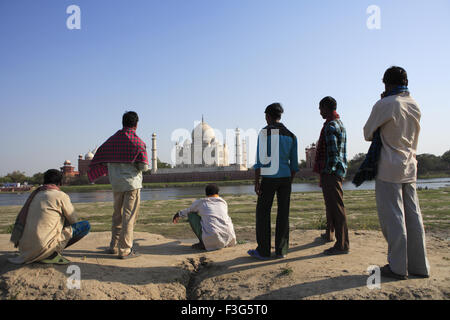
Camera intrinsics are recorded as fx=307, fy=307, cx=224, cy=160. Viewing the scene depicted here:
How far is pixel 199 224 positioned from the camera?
11.5ft

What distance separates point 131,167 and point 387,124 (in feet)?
8.04

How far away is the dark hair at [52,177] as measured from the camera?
2682mm

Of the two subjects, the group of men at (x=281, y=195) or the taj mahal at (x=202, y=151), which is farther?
the taj mahal at (x=202, y=151)

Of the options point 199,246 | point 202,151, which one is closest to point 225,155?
point 202,151

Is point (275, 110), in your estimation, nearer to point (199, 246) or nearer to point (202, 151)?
point (199, 246)

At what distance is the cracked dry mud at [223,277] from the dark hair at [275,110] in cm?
142

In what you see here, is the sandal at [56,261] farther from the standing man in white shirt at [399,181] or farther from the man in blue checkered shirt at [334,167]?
the standing man in white shirt at [399,181]

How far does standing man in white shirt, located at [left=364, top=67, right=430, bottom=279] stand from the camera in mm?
2277

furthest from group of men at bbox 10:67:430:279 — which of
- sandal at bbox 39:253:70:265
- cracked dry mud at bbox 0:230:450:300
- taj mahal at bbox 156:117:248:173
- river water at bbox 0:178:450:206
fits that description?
taj mahal at bbox 156:117:248:173

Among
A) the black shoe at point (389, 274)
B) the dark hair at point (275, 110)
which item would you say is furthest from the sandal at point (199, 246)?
the black shoe at point (389, 274)

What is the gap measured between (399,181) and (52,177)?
113 inches
